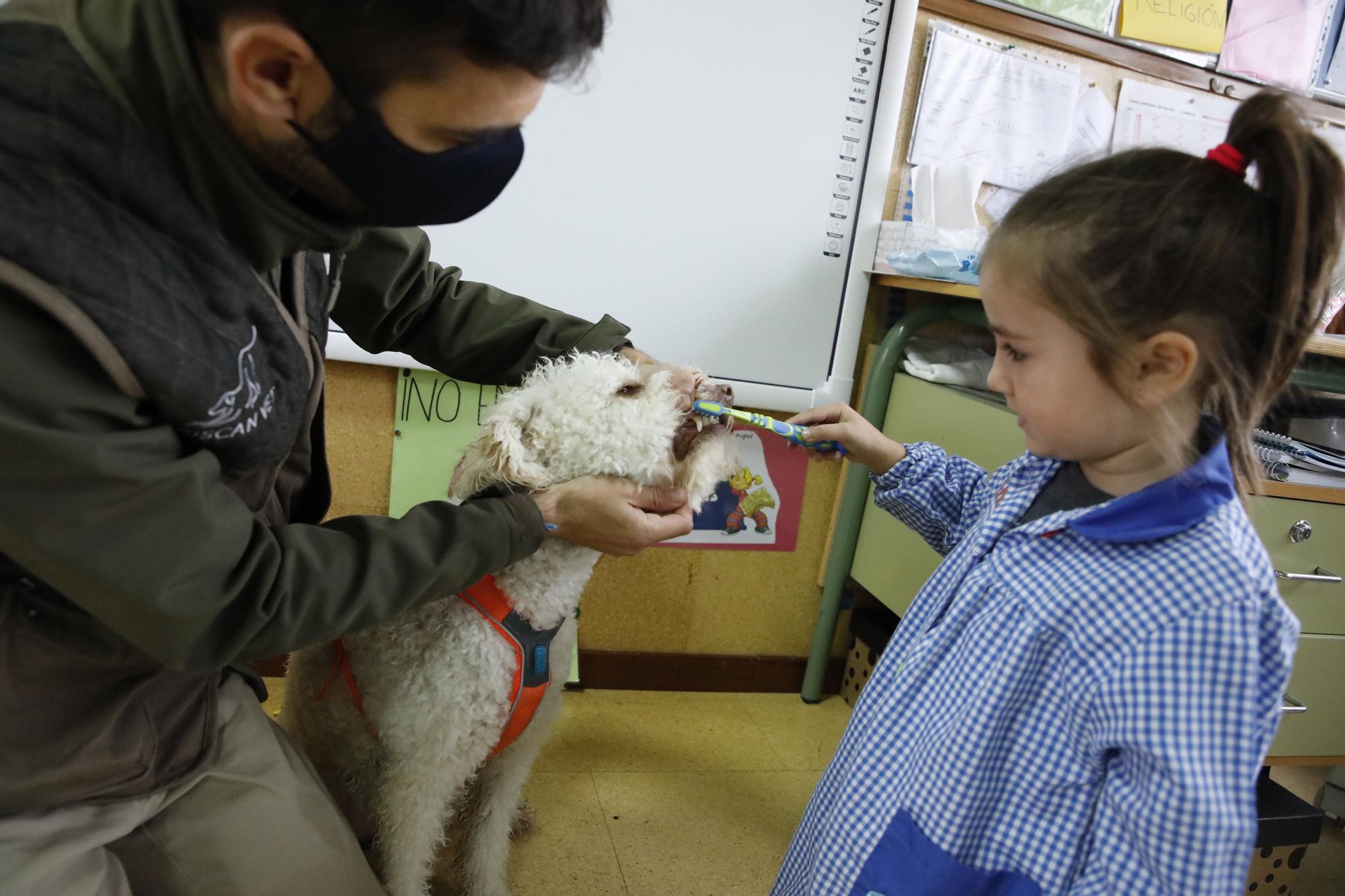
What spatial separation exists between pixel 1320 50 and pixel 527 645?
232cm

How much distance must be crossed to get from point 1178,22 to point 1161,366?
5.30 ft

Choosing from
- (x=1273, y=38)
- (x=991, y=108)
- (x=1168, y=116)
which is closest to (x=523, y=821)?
(x=991, y=108)

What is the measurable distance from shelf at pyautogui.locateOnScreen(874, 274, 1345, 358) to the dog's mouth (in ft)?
1.56

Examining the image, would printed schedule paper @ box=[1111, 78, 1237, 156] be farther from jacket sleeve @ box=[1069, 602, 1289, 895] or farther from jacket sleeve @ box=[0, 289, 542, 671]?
jacket sleeve @ box=[0, 289, 542, 671]

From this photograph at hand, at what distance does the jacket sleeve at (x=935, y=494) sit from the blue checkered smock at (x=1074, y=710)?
0.43ft

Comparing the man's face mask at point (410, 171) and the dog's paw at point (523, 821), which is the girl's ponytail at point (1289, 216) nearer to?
the man's face mask at point (410, 171)

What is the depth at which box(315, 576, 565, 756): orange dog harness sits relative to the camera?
114 centimetres

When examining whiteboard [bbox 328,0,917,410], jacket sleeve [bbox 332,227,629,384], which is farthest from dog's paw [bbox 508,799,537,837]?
whiteboard [bbox 328,0,917,410]

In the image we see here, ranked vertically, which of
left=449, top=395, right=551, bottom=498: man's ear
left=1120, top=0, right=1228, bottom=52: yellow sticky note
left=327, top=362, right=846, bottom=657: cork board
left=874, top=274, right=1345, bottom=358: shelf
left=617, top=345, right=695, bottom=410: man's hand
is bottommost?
left=327, top=362, right=846, bottom=657: cork board

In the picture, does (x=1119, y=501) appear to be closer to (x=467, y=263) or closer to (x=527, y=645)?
(x=527, y=645)

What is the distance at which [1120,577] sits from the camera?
2.50ft

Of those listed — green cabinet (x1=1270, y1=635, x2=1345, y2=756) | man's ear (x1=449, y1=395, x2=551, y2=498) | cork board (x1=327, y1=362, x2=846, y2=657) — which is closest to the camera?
man's ear (x1=449, y1=395, x2=551, y2=498)

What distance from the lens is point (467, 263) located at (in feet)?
5.41

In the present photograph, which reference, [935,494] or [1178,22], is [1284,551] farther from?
[1178,22]
